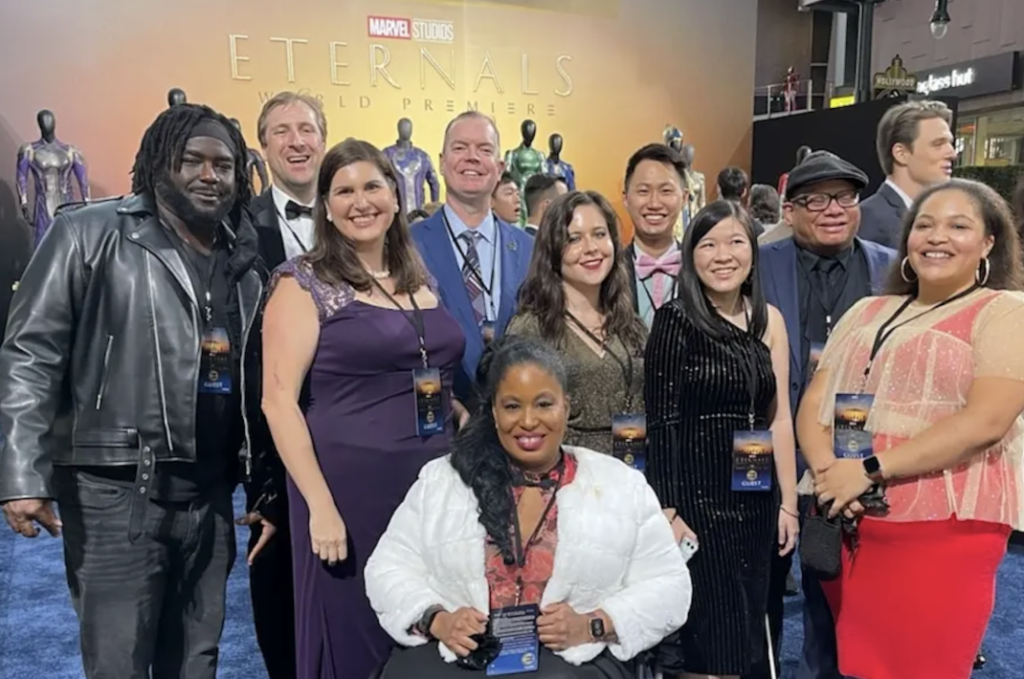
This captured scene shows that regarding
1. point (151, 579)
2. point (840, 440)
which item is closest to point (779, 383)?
point (840, 440)

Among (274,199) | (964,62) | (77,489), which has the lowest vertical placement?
(77,489)

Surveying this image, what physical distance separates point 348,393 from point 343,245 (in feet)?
1.27

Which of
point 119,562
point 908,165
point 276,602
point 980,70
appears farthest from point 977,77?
point 119,562

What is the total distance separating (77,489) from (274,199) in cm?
125

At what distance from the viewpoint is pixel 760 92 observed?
19.1m

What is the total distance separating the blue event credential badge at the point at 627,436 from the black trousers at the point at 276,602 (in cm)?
108

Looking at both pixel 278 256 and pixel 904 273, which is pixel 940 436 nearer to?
pixel 904 273

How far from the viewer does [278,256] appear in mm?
2707

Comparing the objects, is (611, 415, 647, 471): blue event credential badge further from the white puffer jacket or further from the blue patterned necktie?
the blue patterned necktie

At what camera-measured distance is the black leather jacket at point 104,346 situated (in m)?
1.87

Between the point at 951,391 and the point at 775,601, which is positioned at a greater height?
the point at 951,391

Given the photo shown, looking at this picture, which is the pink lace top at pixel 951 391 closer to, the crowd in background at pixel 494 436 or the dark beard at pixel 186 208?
the crowd in background at pixel 494 436

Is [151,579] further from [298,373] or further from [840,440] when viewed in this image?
[840,440]

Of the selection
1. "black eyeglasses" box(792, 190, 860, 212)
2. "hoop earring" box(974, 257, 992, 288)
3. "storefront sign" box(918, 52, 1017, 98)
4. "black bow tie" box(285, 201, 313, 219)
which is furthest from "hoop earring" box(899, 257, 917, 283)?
"storefront sign" box(918, 52, 1017, 98)
